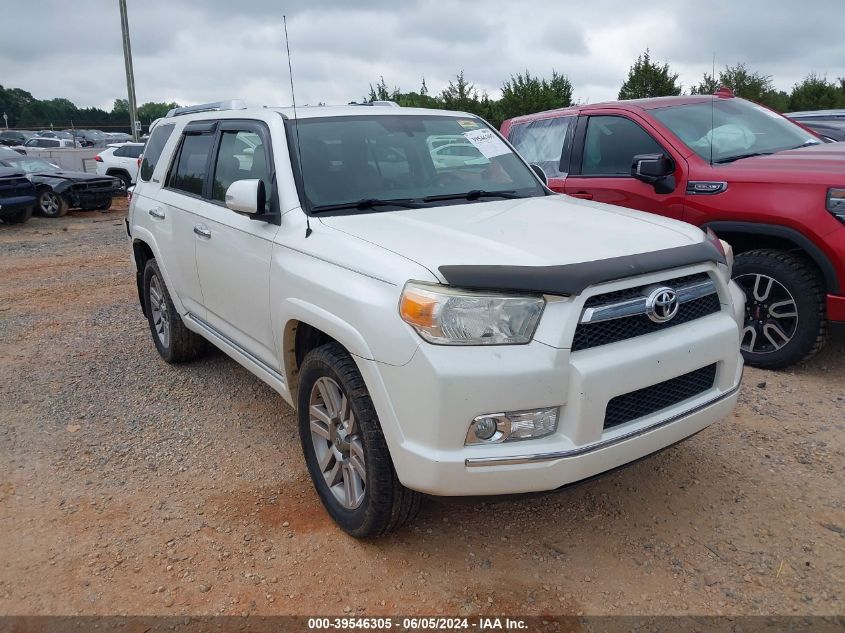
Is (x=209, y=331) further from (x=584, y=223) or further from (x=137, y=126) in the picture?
(x=137, y=126)

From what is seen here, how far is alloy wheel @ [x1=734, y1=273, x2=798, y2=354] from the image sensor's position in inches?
181

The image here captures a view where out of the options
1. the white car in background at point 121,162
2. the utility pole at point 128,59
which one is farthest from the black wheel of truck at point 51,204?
the utility pole at point 128,59

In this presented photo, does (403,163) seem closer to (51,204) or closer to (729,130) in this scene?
(729,130)

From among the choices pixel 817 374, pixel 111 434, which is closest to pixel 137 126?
pixel 111 434

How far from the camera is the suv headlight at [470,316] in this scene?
7.95 ft

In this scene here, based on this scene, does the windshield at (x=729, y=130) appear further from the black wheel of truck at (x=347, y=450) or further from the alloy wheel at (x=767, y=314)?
the black wheel of truck at (x=347, y=450)

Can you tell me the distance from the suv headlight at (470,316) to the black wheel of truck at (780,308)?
101 inches

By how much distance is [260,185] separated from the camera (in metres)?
3.26

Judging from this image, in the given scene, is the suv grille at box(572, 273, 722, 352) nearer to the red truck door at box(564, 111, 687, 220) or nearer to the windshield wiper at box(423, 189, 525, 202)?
the windshield wiper at box(423, 189, 525, 202)

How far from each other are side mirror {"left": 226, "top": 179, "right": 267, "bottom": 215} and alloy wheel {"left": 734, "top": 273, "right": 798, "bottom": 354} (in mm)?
3285

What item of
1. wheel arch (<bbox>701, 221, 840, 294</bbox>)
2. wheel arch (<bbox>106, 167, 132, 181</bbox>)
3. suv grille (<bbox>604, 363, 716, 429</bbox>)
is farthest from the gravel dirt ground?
wheel arch (<bbox>106, 167, 132, 181</bbox>)

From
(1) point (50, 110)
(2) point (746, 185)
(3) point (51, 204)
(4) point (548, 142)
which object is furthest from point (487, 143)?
(1) point (50, 110)

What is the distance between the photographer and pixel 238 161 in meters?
3.95

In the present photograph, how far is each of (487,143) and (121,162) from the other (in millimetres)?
17814
